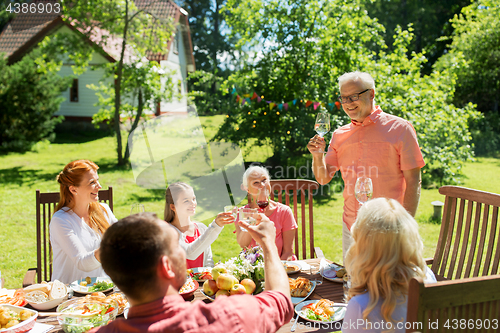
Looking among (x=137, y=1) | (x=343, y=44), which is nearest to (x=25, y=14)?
(x=137, y=1)

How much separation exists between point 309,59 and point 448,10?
18.8 meters

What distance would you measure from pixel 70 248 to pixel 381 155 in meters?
2.42

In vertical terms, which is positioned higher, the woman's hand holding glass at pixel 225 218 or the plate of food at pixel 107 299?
the woman's hand holding glass at pixel 225 218

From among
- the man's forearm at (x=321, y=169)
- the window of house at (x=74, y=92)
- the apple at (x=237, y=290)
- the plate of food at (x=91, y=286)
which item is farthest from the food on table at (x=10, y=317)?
the window of house at (x=74, y=92)

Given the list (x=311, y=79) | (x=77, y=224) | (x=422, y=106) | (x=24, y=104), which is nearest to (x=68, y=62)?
(x=24, y=104)

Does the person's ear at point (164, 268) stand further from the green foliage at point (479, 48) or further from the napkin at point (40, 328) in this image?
the green foliage at point (479, 48)

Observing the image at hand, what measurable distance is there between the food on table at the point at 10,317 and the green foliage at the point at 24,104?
11.9m

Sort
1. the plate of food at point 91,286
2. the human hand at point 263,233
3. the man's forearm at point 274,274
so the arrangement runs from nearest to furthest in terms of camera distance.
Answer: the man's forearm at point 274,274 < the human hand at point 263,233 < the plate of food at point 91,286

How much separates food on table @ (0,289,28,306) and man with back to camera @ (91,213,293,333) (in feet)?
3.86

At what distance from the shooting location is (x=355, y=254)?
5.32ft

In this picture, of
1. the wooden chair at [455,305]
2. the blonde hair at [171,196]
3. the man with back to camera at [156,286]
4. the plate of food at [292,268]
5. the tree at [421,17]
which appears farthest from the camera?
the tree at [421,17]

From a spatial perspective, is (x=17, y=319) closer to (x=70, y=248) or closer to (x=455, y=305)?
(x=70, y=248)

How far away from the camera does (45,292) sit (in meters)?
2.14

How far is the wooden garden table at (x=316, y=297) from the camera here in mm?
1863
